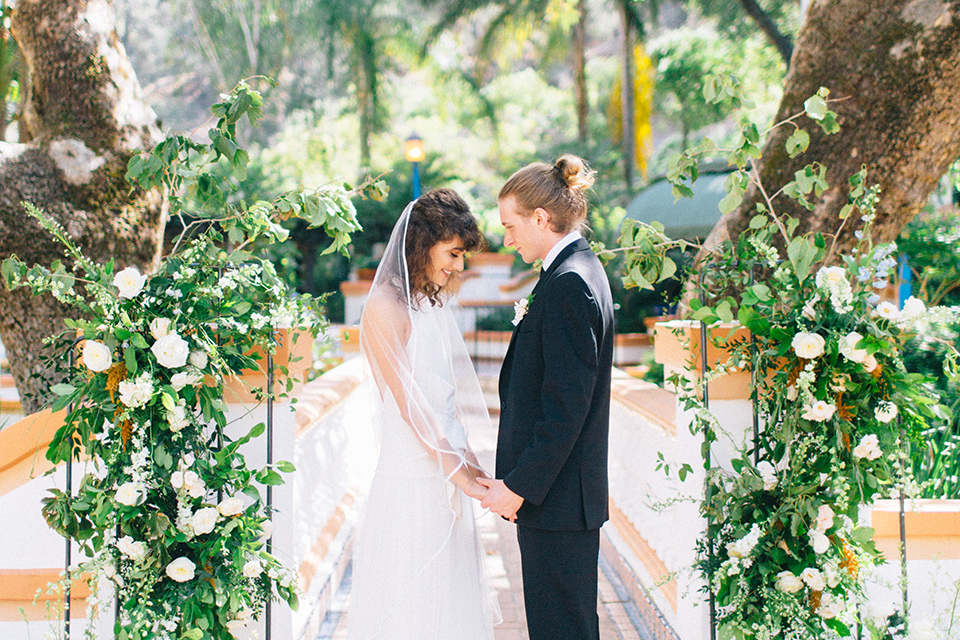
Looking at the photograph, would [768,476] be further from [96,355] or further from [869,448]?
[96,355]

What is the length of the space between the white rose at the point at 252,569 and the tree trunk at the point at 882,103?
270 centimetres

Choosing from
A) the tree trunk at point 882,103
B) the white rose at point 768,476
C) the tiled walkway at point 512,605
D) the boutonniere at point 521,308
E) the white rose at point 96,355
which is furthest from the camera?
the tiled walkway at point 512,605

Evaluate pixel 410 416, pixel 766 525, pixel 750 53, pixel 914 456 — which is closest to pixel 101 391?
pixel 410 416

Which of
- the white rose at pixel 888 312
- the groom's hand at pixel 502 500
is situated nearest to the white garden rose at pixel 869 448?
the white rose at pixel 888 312

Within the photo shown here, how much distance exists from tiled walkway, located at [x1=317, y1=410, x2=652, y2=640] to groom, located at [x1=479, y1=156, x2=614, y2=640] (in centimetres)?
63

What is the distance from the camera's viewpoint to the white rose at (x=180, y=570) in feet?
7.09

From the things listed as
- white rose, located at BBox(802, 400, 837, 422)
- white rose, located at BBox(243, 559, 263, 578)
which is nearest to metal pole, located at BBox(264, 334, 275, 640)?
white rose, located at BBox(243, 559, 263, 578)

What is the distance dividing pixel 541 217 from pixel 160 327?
1.26 m

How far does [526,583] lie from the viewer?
2416 mm

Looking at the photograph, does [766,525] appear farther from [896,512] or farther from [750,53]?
[750,53]

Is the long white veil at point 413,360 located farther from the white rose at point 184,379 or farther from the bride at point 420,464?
the white rose at point 184,379

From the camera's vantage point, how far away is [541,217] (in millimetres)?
2451

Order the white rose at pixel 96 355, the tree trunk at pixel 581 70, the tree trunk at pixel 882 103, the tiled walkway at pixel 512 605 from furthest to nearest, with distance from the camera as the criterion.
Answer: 1. the tree trunk at pixel 581 70
2. the tiled walkway at pixel 512 605
3. the tree trunk at pixel 882 103
4. the white rose at pixel 96 355

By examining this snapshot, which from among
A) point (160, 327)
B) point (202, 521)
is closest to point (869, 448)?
point (202, 521)
